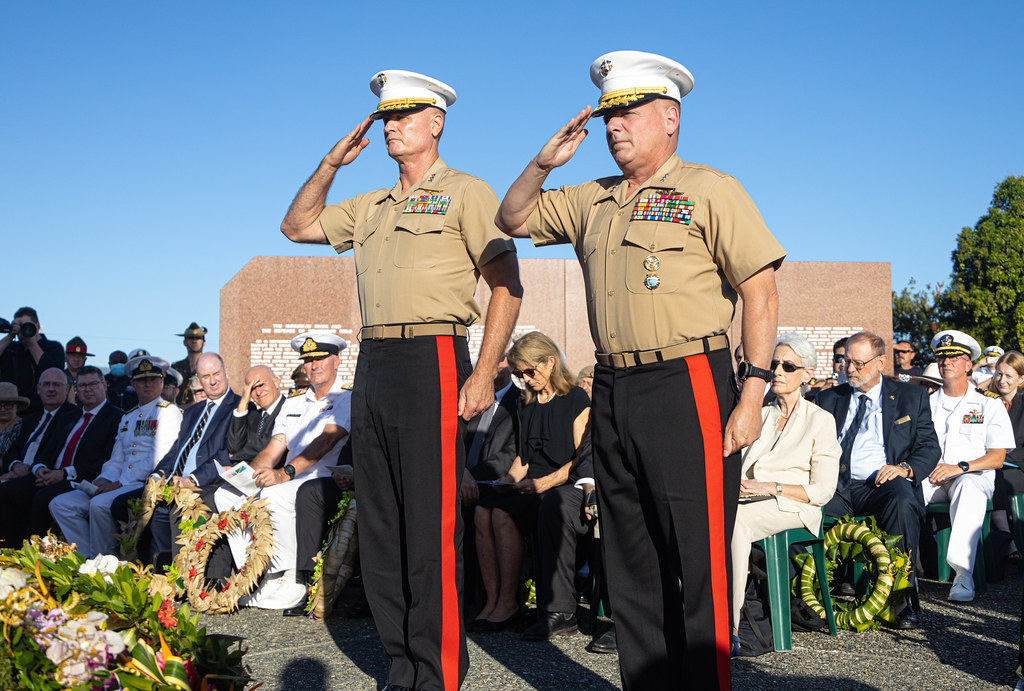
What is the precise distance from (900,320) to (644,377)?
30354 millimetres

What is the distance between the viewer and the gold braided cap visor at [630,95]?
284 centimetres

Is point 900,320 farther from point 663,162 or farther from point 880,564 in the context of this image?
point 663,162

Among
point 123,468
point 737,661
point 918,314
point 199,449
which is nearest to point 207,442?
point 199,449

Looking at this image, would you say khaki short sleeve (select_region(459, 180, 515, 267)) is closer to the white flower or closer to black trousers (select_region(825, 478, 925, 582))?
the white flower

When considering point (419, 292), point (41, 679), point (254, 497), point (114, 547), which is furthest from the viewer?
point (114, 547)

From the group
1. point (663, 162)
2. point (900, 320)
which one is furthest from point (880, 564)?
point (900, 320)

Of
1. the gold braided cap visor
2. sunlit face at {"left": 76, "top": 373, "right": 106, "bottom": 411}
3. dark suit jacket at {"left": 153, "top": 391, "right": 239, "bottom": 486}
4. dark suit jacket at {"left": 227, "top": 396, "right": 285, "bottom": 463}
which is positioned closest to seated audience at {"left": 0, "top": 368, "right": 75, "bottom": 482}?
sunlit face at {"left": 76, "top": 373, "right": 106, "bottom": 411}

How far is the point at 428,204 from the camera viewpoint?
3508 mm

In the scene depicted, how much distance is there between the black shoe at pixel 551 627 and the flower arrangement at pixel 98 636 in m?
2.81

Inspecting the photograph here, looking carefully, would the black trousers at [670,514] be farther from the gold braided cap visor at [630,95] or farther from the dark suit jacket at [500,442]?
the dark suit jacket at [500,442]

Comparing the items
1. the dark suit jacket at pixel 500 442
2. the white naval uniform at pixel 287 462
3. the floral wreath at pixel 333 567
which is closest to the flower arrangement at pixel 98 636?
the floral wreath at pixel 333 567

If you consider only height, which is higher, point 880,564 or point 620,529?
point 620,529

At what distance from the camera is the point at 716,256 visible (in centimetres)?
284

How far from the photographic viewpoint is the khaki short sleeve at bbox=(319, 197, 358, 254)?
3.79 metres
